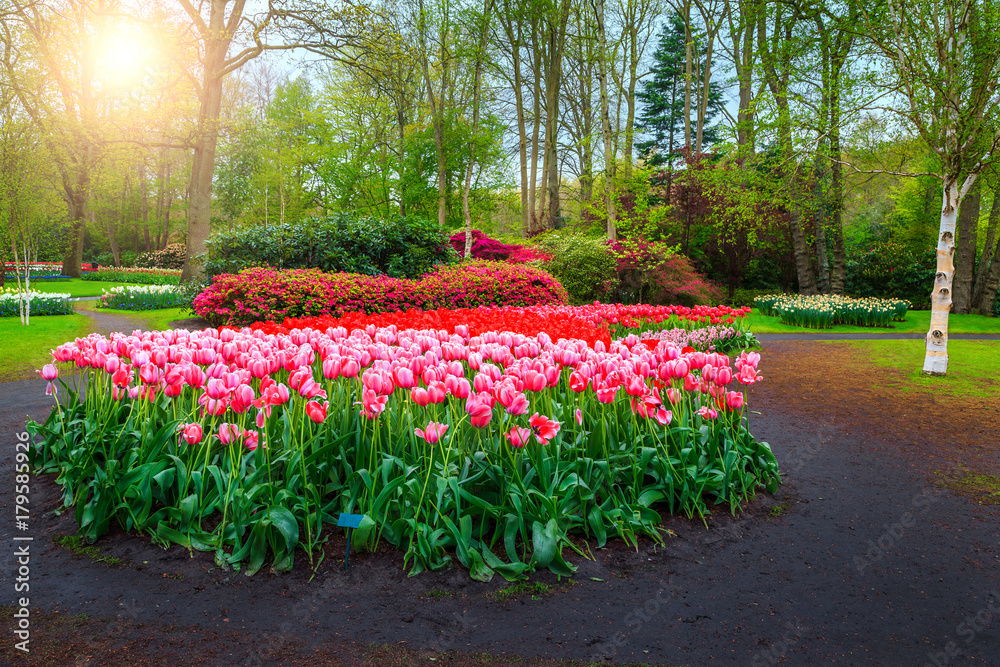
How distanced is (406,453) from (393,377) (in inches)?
15.8

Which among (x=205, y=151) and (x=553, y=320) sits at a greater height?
(x=205, y=151)

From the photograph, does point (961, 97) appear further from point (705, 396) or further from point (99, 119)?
point (99, 119)

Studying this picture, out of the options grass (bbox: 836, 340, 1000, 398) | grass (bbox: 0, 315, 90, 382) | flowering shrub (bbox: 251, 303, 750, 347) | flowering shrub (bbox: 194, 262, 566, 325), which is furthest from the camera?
flowering shrub (bbox: 194, 262, 566, 325)

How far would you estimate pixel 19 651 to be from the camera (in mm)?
1871

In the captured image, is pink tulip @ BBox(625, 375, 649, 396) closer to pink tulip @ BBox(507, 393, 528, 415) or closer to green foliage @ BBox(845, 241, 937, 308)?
pink tulip @ BBox(507, 393, 528, 415)

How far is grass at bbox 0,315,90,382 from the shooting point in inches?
279

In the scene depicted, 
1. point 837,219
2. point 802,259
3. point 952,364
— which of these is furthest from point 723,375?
point 802,259

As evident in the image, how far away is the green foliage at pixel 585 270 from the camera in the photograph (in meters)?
15.0

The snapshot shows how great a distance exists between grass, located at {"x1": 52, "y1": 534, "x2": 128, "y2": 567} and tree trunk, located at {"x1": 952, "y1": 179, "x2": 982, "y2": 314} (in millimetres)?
20468

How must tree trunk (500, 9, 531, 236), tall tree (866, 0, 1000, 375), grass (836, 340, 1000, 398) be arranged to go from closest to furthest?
1. grass (836, 340, 1000, 398)
2. tall tree (866, 0, 1000, 375)
3. tree trunk (500, 9, 531, 236)

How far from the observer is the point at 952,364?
8102mm

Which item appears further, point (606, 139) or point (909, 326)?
point (606, 139)

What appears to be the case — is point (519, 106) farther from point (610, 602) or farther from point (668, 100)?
point (610, 602)

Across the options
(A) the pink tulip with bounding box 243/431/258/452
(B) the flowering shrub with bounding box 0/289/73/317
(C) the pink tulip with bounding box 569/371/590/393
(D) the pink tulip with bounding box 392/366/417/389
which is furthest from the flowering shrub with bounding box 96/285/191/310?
(C) the pink tulip with bounding box 569/371/590/393
